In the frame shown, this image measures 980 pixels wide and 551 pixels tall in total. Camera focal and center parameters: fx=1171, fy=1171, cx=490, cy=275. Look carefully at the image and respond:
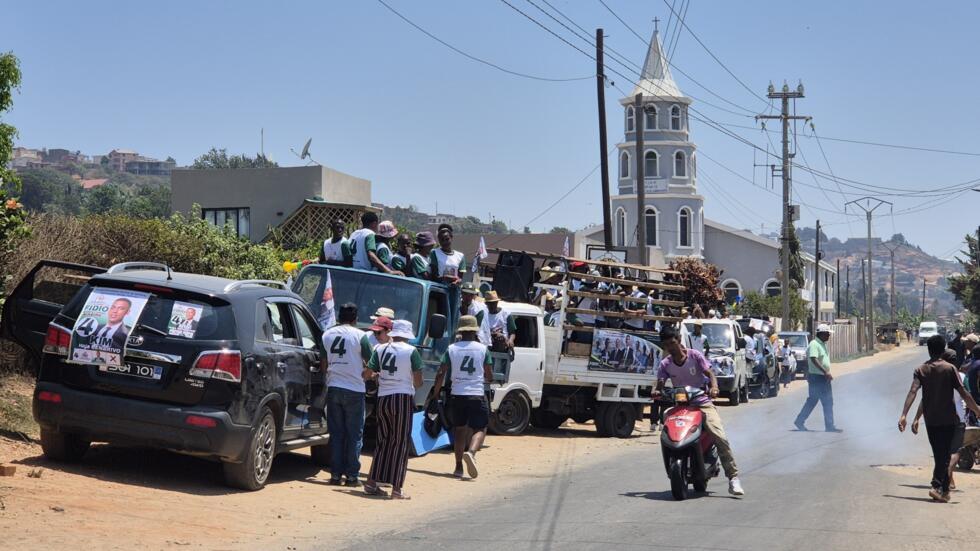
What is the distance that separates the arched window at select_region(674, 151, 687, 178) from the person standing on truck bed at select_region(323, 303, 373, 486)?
75894 millimetres

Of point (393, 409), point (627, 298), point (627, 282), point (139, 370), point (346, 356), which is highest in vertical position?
point (627, 282)

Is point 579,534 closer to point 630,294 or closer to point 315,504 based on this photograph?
point 315,504

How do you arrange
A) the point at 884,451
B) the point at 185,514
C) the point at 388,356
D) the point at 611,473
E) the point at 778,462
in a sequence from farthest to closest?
the point at 884,451
the point at 778,462
the point at 611,473
the point at 388,356
the point at 185,514

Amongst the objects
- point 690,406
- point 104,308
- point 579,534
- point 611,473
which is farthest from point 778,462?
point 104,308

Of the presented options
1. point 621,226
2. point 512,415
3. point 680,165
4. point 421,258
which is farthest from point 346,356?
point 680,165

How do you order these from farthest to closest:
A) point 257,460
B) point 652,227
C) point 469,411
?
point 652,227 < point 469,411 < point 257,460

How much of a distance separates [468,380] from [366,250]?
2550 millimetres

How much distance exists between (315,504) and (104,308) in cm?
270

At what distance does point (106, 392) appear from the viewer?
10.6 metres

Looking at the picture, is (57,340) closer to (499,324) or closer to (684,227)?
(499,324)

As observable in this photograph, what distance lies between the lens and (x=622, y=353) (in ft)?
65.4

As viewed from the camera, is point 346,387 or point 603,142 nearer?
point 346,387

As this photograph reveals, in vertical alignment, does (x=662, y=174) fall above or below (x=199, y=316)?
above

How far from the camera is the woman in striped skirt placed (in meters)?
12.1
